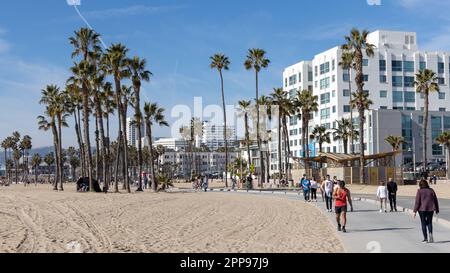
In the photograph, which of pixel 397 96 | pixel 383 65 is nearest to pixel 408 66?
pixel 383 65

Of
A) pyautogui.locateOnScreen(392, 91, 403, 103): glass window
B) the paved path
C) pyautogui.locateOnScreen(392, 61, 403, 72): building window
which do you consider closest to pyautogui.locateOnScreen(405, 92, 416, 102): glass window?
pyautogui.locateOnScreen(392, 91, 403, 103): glass window

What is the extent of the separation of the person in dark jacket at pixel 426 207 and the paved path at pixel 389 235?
305 millimetres

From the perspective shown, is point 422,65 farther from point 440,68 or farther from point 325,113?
point 325,113

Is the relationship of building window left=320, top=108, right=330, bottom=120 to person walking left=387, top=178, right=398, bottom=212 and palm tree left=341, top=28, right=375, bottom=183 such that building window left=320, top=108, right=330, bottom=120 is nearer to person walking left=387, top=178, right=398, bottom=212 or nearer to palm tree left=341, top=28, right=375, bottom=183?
palm tree left=341, top=28, right=375, bottom=183

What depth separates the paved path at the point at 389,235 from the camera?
13.6 m

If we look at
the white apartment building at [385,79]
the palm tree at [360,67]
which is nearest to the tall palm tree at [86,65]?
the palm tree at [360,67]

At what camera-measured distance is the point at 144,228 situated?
2045 cm

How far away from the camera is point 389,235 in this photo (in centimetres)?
1639

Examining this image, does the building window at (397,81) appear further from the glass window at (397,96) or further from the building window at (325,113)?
the building window at (325,113)

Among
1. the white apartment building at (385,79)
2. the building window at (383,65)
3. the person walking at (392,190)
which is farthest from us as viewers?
the building window at (383,65)

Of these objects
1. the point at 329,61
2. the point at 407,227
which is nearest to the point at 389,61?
the point at 329,61

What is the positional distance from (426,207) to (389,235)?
205 centimetres

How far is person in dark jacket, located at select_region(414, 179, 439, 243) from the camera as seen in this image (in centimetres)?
1464
